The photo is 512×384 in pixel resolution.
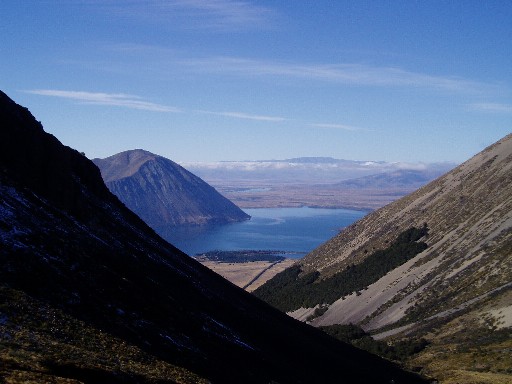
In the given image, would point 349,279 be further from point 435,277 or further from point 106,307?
point 106,307

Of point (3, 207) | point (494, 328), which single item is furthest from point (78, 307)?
point (494, 328)

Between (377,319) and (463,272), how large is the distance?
20.7m

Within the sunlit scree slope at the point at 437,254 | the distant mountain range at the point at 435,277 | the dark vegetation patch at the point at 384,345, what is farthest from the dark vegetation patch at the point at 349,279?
the dark vegetation patch at the point at 384,345

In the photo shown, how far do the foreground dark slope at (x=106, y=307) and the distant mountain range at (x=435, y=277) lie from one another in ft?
46.5

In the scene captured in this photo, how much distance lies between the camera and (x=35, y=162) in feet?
178

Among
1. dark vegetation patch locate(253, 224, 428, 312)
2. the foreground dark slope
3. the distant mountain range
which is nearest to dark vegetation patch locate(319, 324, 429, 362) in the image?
the distant mountain range

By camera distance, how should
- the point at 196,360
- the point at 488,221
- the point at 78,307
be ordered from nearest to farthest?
1. the point at 78,307
2. the point at 196,360
3. the point at 488,221

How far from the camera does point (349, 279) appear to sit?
135750 millimetres

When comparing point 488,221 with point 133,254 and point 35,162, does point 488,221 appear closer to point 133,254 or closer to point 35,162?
point 133,254

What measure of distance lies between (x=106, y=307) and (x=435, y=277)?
88769mm

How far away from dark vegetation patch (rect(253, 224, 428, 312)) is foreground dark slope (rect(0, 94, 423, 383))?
5932 centimetres

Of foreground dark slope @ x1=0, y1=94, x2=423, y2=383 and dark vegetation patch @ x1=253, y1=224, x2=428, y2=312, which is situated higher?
foreground dark slope @ x1=0, y1=94, x2=423, y2=383

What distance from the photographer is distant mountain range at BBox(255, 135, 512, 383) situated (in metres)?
67.8

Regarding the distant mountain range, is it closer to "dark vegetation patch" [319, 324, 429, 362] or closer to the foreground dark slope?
"dark vegetation patch" [319, 324, 429, 362]
